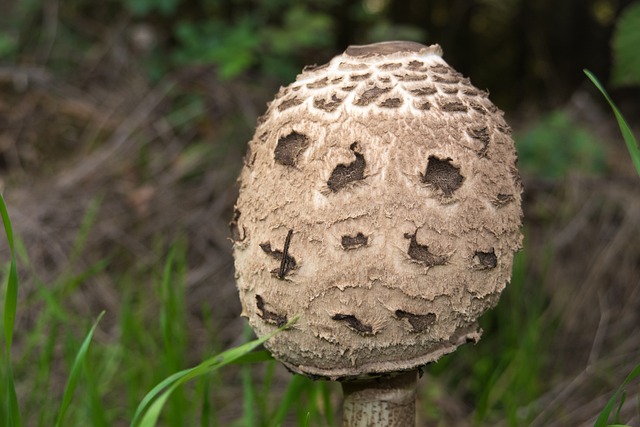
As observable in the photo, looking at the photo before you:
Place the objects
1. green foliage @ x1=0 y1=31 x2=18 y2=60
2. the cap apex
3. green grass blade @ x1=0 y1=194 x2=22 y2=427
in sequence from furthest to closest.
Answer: green foliage @ x1=0 y1=31 x2=18 y2=60, the cap apex, green grass blade @ x1=0 y1=194 x2=22 y2=427

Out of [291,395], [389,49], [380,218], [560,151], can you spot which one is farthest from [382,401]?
[560,151]

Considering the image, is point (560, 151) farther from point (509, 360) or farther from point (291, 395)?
point (291, 395)

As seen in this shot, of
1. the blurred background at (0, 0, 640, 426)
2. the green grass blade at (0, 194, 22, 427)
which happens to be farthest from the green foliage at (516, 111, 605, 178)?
the green grass blade at (0, 194, 22, 427)

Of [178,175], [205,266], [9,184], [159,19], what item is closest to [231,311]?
A: [205,266]

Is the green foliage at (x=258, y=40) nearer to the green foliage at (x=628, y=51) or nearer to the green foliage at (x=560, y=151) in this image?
the green foliage at (x=560, y=151)

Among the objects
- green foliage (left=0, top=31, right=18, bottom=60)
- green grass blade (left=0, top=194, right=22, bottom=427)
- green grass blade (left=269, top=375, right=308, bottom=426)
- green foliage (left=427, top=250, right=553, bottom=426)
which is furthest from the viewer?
green foliage (left=0, top=31, right=18, bottom=60)

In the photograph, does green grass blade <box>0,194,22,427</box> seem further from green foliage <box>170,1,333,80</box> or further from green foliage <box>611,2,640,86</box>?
green foliage <box>611,2,640,86</box>
